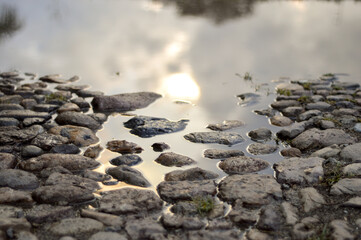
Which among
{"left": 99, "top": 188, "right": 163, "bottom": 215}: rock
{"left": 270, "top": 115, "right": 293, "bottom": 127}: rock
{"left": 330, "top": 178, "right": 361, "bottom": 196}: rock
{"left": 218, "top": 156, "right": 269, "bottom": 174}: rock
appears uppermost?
{"left": 99, "top": 188, "right": 163, "bottom": 215}: rock

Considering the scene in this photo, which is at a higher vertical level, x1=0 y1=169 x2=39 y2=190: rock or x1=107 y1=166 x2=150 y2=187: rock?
x1=0 y1=169 x2=39 y2=190: rock

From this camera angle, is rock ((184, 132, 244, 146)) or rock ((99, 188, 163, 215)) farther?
rock ((184, 132, 244, 146))

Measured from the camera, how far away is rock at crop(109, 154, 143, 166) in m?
4.93

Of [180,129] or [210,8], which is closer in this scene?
[180,129]

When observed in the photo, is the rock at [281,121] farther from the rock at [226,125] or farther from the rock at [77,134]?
the rock at [77,134]

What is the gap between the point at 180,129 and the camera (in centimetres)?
595

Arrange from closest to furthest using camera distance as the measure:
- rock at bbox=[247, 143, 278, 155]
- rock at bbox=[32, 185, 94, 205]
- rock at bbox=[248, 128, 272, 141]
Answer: rock at bbox=[32, 185, 94, 205] → rock at bbox=[247, 143, 278, 155] → rock at bbox=[248, 128, 272, 141]

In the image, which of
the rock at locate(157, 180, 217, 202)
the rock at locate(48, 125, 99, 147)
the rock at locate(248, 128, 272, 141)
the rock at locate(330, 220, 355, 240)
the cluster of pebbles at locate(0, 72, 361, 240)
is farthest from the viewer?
the rock at locate(248, 128, 272, 141)

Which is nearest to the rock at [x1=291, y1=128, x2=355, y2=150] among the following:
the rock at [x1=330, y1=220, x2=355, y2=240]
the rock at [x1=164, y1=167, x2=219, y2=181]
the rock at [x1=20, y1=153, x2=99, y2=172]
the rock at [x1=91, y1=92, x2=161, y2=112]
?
the rock at [x1=164, y1=167, x2=219, y2=181]

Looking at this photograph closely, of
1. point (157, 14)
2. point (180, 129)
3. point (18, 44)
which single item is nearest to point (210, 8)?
point (157, 14)

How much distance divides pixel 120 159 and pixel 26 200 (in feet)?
3.68

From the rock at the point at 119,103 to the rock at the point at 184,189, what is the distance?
98.0 inches

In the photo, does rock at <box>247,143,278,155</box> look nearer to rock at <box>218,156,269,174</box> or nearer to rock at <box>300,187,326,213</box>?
rock at <box>218,156,269,174</box>

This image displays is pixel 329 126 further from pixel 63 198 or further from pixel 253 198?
pixel 63 198
